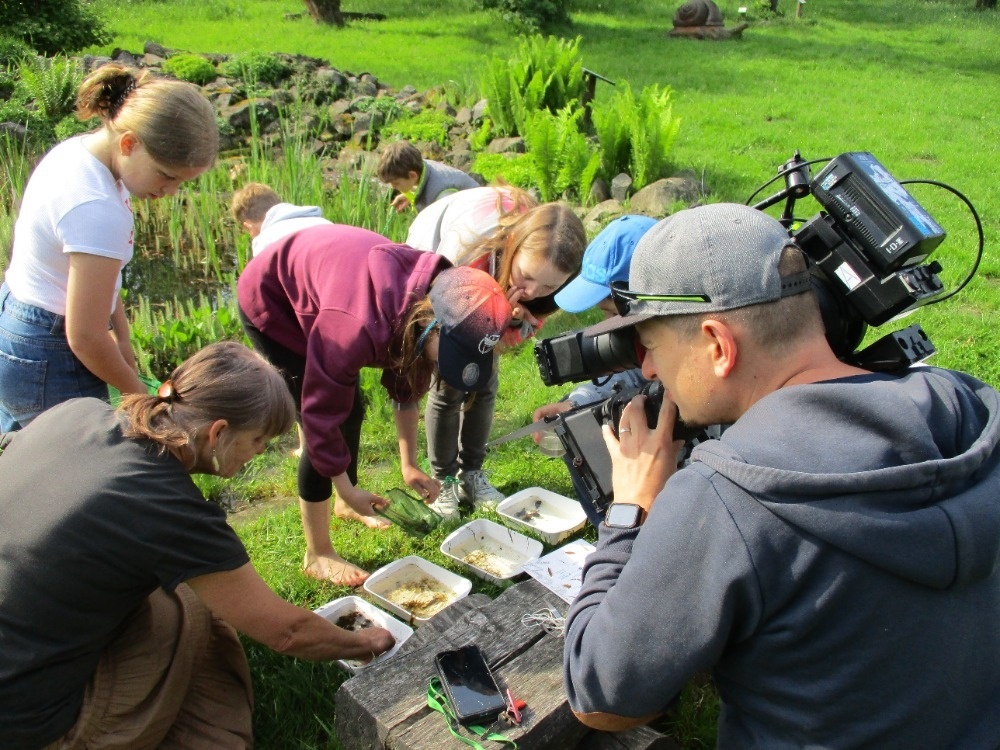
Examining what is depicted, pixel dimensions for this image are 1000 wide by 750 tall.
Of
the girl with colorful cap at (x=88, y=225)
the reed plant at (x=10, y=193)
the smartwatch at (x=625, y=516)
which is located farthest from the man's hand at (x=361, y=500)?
the reed plant at (x=10, y=193)

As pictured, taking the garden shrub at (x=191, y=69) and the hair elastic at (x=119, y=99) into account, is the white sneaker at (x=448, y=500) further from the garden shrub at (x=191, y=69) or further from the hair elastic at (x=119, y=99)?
the garden shrub at (x=191, y=69)

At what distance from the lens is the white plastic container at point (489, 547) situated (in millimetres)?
3328

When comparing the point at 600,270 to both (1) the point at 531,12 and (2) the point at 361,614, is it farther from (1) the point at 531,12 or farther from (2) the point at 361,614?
(1) the point at 531,12

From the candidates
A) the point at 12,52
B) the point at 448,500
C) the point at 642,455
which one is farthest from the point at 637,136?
the point at 12,52

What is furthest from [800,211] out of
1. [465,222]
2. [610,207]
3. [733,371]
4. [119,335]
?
[733,371]

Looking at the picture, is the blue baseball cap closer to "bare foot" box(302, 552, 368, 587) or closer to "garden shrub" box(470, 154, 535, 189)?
"bare foot" box(302, 552, 368, 587)

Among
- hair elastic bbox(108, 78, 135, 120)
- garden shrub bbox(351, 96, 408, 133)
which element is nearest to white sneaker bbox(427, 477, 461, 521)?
hair elastic bbox(108, 78, 135, 120)

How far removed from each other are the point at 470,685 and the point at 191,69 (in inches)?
446

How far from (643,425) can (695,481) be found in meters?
0.56

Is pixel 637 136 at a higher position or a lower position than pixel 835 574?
lower

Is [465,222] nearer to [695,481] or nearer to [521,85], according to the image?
[695,481]

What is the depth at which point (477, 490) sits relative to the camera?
12.5ft

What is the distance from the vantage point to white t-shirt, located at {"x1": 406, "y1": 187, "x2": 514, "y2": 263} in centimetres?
343

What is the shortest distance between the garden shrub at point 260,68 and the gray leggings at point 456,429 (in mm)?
9289
